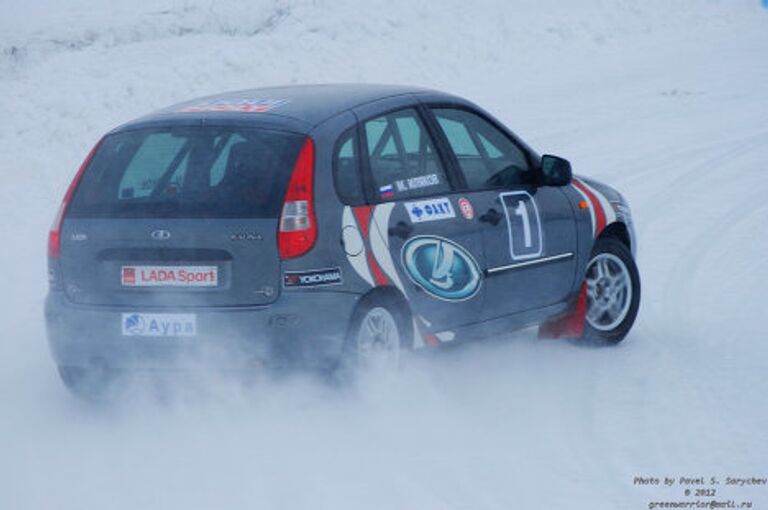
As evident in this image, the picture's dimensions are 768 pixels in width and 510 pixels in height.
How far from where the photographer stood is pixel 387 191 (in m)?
6.89

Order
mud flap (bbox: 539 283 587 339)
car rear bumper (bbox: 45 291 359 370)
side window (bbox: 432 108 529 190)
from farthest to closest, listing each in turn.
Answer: mud flap (bbox: 539 283 587 339) < side window (bbox: 432 108 529 190) < car rear bumper (bbox: 45 291 359 370)

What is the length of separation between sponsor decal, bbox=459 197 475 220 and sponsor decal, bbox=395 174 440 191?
0.17 metres

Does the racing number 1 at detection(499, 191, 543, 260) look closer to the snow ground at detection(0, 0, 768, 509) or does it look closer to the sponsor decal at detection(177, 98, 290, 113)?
the snow ground at detection(0, 0, 768, 509)

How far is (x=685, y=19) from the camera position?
27250mm

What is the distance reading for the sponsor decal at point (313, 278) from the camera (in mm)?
6297

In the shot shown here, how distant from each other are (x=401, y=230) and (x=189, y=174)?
108cm

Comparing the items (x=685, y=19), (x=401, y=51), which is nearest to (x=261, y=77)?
(x=401, y=51)

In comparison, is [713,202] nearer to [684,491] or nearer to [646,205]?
[646,205]

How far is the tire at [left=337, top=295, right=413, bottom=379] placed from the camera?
648 cm

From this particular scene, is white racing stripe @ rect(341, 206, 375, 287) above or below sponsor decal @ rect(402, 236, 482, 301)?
above

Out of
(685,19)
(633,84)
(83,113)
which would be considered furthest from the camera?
(685,19)

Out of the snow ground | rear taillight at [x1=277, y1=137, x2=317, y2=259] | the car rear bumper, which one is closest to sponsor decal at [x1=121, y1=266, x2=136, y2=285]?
the car rear bumper

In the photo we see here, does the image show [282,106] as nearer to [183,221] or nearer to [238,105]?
[238,105]

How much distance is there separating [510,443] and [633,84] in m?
14.9
